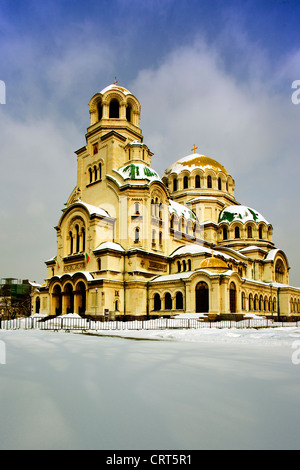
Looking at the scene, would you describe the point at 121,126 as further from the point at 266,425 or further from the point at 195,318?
the point at 266,425

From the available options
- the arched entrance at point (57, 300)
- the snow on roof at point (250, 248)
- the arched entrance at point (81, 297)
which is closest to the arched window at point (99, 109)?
the arched entrance at point (81, 297)

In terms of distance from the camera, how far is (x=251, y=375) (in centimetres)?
664

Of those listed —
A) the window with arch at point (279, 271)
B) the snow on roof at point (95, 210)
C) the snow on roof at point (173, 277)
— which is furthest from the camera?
the window with arch at point (279, 271)

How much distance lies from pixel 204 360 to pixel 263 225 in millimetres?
41190

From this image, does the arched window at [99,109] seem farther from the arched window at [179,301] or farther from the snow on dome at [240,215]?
the arched window at [179,301]

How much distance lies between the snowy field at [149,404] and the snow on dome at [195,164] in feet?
142

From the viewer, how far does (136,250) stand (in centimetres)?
3338

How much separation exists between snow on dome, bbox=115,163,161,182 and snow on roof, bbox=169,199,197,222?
5.07m

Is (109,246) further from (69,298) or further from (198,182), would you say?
(198,182)

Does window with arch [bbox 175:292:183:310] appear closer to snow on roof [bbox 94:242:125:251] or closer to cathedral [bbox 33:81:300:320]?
cathedral [bbox 33:81:300:320]

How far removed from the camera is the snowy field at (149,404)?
3535 millimetres

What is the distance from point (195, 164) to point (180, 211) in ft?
35.0

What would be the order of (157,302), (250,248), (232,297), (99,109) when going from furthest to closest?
(250,248) → (99,109) → (157,302) → (232,297)

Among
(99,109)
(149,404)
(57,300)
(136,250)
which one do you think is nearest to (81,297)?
(57,300)
